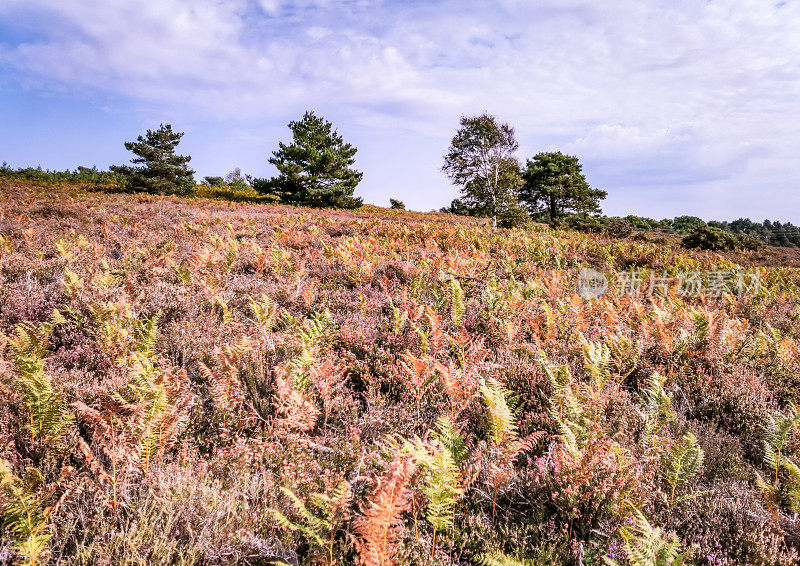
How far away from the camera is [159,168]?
29.5 m

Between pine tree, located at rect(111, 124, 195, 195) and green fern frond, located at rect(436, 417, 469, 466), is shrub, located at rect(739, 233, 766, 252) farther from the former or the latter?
pine tree, located at rect(111, 124, 195, 195)

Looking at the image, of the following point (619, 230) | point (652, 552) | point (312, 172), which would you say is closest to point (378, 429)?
point (652, 552)

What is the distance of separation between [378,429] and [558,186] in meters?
45.9

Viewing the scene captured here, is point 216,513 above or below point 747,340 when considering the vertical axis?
below

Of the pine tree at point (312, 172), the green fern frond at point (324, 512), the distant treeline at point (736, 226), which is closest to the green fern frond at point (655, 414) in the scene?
the green fern frond at point (324, 512)

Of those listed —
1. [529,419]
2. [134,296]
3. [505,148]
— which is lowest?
[529,419]

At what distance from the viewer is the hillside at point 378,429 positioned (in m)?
2.01

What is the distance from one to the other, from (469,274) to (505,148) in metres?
29.5

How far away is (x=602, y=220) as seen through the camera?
150 feet

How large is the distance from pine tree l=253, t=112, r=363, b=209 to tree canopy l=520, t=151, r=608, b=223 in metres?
22.2

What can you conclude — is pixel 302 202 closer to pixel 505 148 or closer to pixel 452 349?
pixel 505 148

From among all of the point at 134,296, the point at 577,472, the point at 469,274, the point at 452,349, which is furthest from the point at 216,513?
the point at 469,274

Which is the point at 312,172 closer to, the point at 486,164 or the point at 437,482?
the point at 486,164

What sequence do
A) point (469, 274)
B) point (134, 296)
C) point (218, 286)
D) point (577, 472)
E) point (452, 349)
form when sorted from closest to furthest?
point (577, 472) → point (452, 349) → point (134, 296) → point (218, 286) → point (469, 274)
